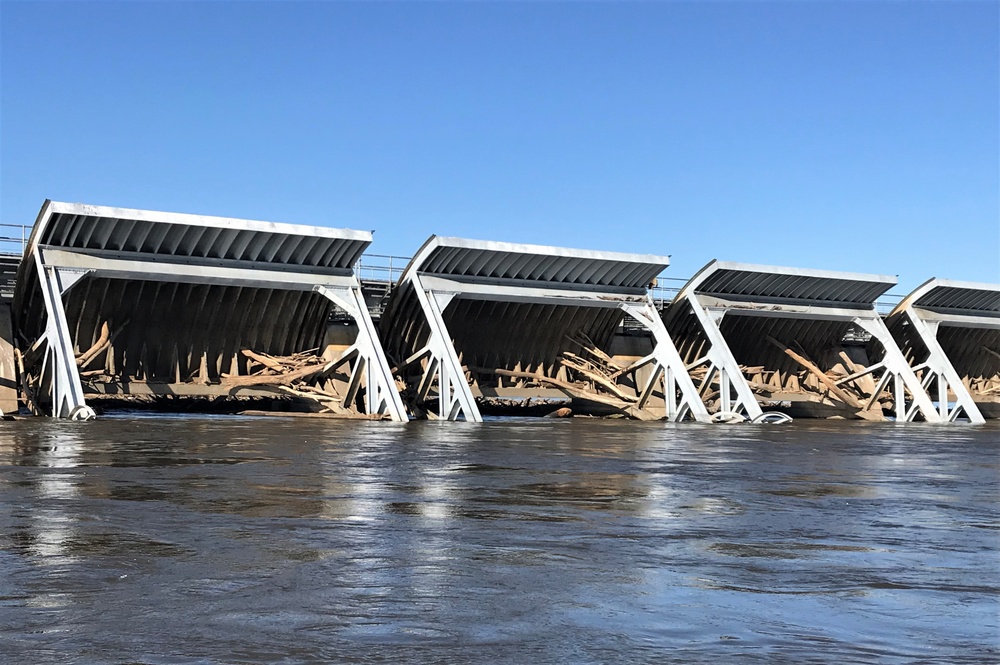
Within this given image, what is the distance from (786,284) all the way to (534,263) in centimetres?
1015

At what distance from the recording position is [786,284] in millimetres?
38812

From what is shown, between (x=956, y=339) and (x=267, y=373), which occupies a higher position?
(x=956, y=339)

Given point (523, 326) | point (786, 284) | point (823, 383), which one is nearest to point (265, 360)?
point (523, 326)

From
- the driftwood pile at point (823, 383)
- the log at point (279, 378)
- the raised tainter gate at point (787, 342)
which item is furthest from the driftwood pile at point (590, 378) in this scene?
the log at point (279, 378)

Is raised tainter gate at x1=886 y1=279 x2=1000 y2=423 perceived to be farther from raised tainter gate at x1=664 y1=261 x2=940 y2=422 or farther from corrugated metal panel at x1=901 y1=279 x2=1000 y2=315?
raised tainter gate at x1=664 y1=261 x2=940 y2=422

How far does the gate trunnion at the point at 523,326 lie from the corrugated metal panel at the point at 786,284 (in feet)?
8.12

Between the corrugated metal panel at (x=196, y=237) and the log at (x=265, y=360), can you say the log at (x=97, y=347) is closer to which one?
the corrugated metal panel at (x=196, y=237)

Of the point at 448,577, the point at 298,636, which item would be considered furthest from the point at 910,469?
the point at 298,636

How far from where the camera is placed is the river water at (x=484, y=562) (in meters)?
5.20

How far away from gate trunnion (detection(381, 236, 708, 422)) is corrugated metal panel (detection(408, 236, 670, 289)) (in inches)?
1.2

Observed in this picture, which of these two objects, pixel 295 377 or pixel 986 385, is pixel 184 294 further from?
pixel 986 385

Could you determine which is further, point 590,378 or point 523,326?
point 590,378

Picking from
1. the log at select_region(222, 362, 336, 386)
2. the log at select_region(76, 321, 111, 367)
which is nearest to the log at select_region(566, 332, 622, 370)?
the log at select_region(222, 362, 336, 386)

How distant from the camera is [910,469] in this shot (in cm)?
1683
